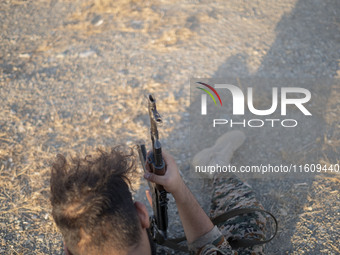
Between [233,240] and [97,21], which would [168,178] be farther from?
[97,21]

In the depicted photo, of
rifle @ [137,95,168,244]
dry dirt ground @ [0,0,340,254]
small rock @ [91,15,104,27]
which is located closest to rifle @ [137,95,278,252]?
rifle @ [137,95,168,244]

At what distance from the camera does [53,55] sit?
13.9ft

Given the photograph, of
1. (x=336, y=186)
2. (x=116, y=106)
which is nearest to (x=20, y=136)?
(x=116, y=106)

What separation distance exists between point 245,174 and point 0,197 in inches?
94.2

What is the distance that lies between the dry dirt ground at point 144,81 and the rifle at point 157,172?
597 mm

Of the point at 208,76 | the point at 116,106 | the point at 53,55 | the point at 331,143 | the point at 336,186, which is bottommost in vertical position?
the point at 336,186

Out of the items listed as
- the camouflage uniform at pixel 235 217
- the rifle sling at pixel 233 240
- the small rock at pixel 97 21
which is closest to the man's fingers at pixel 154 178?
the camouflage uniform at pixel 235 217

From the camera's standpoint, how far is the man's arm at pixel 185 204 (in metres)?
1.78

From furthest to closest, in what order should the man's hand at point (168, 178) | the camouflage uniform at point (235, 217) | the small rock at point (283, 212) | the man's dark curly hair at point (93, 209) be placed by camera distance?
the small rock at point (283, 212) < the camouflage uniform at point (235, 217) < the man's hand at point (168, 178) < the man's dark curly hair at point (93, 209)

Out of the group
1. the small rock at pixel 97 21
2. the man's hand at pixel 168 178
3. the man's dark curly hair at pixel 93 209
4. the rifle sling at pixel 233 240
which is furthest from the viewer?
the small rock at pixel 97 21

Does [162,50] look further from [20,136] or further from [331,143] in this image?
[331,143]

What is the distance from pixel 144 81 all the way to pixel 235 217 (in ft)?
6.83

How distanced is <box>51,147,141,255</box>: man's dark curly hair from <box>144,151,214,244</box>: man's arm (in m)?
0.35

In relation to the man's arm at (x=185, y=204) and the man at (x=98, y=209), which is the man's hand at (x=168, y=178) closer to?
the man's arm at (x=185, y=204)
